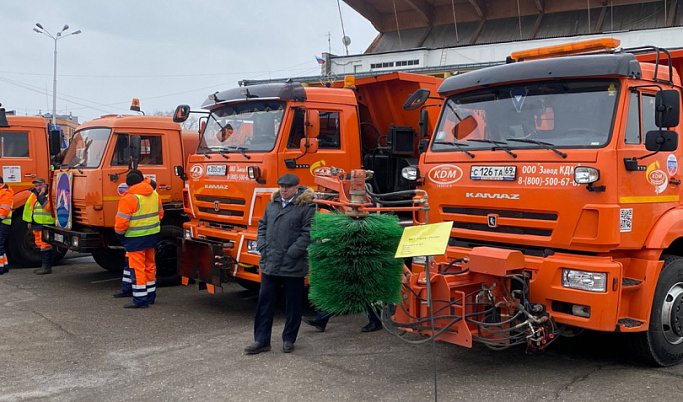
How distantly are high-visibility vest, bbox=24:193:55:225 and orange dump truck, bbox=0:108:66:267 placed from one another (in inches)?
14.1

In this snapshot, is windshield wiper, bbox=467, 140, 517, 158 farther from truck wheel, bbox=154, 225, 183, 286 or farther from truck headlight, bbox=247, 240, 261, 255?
truck wheel, bbox=154, 225, 183, 286

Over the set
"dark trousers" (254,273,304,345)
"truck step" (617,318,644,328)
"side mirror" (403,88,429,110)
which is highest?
"side mirror" (403,88,429,110)

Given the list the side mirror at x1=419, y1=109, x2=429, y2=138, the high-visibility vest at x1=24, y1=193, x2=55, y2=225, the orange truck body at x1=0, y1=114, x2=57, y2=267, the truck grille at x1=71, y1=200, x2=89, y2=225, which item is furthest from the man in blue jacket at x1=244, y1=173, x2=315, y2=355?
the orange truck body at x1=0, y1=114, x2=57, y2=267

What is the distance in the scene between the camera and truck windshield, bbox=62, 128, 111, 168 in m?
8.92

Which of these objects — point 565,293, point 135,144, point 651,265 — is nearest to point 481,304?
point 565,293

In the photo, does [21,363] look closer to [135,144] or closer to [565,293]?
[135,144]

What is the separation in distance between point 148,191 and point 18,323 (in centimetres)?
211

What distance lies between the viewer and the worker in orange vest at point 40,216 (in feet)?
31.9

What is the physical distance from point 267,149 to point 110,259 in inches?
176

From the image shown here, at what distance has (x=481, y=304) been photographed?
16.0 ft

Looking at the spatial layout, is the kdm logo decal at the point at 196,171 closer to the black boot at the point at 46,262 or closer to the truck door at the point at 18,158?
the black boot at the point at 46,262

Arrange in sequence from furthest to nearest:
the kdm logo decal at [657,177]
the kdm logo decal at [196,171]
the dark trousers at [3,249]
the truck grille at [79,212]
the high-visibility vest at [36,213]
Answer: the dark trousers at [3,249]
the high-visibility vest at [36,213]
the truck grille at [79,212]
the kdm logo decal at [196,171]
the kdm logo decal at [657,177]

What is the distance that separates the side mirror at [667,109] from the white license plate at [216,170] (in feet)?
15.3

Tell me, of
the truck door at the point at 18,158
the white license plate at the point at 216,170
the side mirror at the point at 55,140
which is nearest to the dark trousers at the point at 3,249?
the truck door at the point at 18,158
